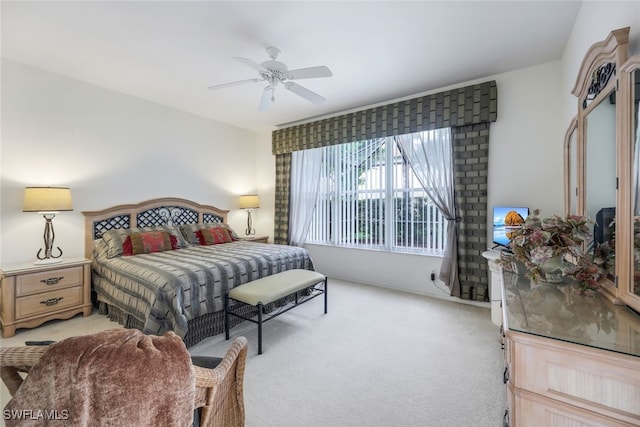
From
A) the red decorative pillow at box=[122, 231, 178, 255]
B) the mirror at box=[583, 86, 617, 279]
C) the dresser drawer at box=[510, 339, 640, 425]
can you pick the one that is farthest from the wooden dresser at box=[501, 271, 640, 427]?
the red decorative pillow at box=[122, 231, 178, 255]

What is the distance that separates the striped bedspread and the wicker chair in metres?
1.11

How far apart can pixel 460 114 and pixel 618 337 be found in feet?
9.77

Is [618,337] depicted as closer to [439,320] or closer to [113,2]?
[439,320]

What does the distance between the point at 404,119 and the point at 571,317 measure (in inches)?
124

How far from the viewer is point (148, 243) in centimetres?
342

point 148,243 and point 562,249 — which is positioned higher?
point 562,249

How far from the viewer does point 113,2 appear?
206cm

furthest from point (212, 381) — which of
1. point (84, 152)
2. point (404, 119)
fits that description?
point (84, 152)

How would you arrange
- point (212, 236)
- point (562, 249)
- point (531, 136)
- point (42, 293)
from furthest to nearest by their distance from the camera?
1. point (212, 236)
2. point (531, 136)
3. point (42, 293)
4. point (562, 249)

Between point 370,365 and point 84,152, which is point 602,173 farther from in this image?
point 84,152

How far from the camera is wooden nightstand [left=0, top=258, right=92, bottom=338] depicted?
2.59m

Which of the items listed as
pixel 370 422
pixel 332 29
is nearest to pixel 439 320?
pixel 370 422

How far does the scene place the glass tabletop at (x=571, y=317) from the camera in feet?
3.05

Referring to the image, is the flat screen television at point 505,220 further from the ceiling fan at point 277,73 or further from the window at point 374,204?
the ceiling fan at point 277,73
